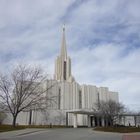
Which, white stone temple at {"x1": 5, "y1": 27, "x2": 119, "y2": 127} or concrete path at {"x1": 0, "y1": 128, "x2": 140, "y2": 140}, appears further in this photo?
white stone temple at {"x1": 5, "y1": 27, "x2": 119, "y2": 127}

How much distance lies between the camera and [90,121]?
81.1 metres

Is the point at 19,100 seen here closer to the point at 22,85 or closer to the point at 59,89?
the point at 22,85

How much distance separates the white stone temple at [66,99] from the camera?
86000mm

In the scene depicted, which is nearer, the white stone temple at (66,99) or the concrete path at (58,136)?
the concrete path at (58,136)

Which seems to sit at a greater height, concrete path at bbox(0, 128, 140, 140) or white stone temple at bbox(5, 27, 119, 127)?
white stone temple at bbox(5, 27, 119, 127)

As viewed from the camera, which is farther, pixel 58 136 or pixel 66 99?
pixel 66 99

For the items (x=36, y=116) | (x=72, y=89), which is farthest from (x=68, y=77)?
(x=36, y=116)

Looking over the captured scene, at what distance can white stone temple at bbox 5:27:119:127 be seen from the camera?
86.0 m

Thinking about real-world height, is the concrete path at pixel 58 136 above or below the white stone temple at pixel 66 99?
below

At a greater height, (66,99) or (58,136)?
(66,99)

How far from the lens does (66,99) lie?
106 metres

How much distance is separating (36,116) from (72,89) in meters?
27.8

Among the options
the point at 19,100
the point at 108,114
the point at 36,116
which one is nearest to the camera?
the point at 19,100

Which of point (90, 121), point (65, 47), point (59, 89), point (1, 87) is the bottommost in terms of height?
point (90, 121)
